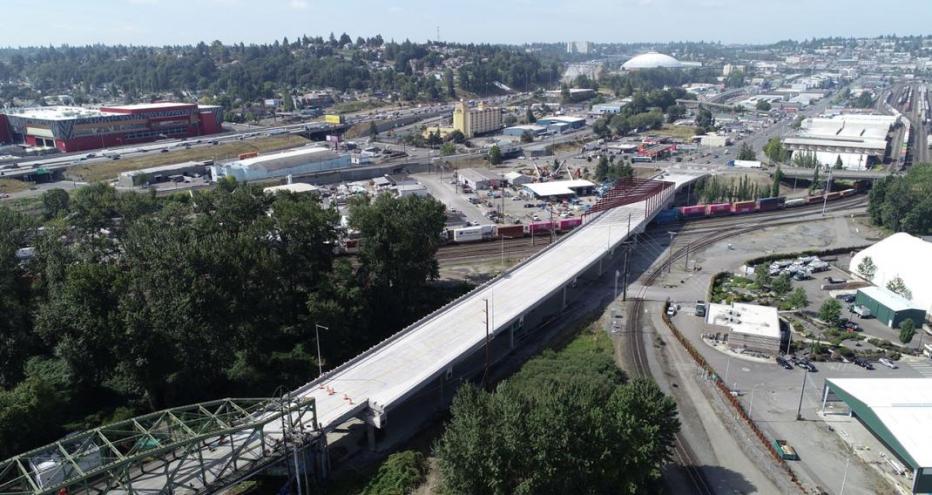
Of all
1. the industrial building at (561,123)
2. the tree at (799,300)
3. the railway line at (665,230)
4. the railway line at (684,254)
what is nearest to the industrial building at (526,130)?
the industrial building at (561,123)

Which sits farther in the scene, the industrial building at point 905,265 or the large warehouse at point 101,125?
the large warehouse at point 101,125

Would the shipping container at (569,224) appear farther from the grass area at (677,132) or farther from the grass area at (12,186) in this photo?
the grass area at (12,186)

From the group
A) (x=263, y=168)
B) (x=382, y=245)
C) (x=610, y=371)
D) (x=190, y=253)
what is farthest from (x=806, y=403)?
(x=263, y=168)

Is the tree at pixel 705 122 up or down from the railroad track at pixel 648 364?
up

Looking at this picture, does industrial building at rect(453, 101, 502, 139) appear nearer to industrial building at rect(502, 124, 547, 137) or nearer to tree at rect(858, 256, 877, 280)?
industrial building at rect(502, 124, 547, 137)

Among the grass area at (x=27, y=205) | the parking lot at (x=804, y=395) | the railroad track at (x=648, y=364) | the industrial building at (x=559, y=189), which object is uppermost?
the grass area at (x=27, y=205)

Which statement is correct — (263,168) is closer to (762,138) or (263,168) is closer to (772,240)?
(772,240)
